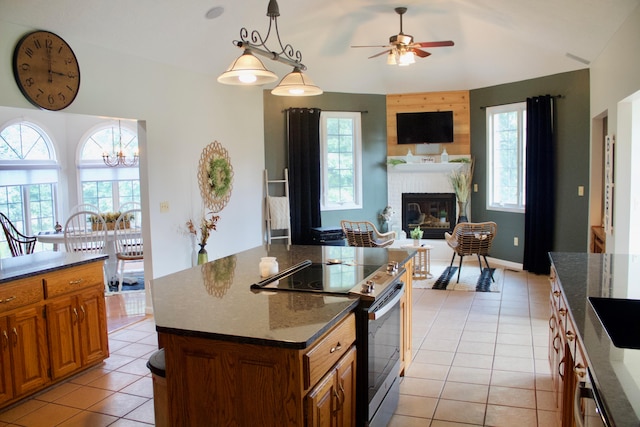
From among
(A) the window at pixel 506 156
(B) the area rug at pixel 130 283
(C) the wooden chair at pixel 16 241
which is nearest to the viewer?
(B) the area rug at pixel 130 283

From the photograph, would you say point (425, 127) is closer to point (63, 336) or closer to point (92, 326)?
point (92, 326)

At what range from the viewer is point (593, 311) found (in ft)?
7.21

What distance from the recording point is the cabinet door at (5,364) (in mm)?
3297

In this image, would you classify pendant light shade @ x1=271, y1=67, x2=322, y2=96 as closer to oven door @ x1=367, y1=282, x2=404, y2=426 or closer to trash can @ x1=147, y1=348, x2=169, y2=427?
oven door @ x1=367, y1=282, x2=404, y2=426

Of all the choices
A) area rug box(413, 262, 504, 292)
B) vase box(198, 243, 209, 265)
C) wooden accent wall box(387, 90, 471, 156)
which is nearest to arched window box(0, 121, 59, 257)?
vase box(198, 243, 209, 265)

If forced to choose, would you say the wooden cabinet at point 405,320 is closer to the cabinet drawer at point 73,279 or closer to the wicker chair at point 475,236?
the cabinet drawer at point 73,279

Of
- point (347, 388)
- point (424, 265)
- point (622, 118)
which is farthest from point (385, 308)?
point (424, 265)

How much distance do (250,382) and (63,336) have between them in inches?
92.7

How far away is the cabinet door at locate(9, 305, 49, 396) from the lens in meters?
3.39

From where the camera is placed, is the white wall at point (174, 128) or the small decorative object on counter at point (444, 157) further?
the small decorative object on counter at point (444, 157)

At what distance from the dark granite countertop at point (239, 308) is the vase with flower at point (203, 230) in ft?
9.29

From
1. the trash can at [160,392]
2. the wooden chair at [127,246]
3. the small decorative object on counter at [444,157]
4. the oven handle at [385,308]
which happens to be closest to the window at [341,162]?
the small decorative object on counter at [444,157]

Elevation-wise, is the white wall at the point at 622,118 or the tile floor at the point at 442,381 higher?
the white wall at the point at 622,118

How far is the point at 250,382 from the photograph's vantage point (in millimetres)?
2035
